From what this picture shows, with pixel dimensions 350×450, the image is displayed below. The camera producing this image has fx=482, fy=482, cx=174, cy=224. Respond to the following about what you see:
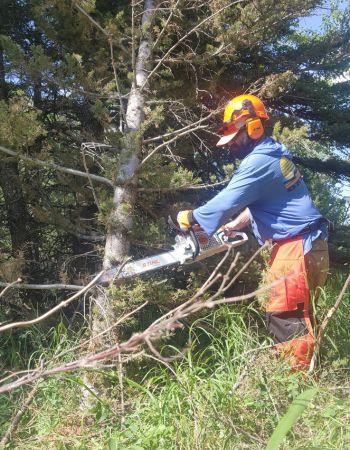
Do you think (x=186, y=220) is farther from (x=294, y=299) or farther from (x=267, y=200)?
(x=294, y=299)

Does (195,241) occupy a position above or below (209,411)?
above

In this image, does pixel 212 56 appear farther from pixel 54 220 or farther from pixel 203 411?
pixel 203 411

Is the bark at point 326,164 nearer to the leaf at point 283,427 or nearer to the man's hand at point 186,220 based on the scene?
the man's hand at point 186,220

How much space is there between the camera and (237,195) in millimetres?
3484

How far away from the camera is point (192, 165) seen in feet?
18.4

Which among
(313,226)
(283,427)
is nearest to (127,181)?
(313,226)

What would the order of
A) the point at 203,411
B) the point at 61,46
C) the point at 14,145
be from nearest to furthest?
the point at 203,411 → the point at 14,145 → the point at 61,46

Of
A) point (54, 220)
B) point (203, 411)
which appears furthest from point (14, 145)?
point (203, 411)

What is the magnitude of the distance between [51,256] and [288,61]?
3656 mm

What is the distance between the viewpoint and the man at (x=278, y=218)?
3.49 meters

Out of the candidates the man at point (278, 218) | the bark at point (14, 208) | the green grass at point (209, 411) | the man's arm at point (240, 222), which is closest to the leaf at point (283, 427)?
the green grass at point (209, 411)

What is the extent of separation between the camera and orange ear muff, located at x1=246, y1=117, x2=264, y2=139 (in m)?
3.74

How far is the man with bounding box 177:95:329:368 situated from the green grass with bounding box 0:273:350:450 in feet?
0.97

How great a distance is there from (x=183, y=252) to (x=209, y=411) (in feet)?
4.19
